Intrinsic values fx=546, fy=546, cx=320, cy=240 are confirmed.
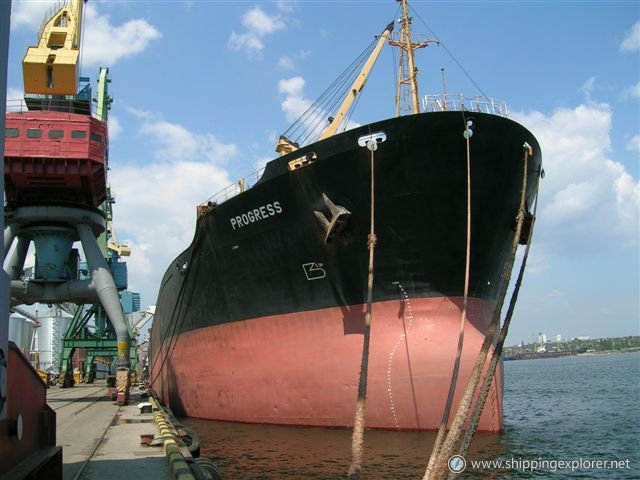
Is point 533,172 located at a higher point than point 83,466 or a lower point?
higher

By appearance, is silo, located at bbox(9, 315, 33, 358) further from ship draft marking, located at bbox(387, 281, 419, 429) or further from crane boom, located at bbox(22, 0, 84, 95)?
ship draft marking, located at bbox(387, 281, 419, 429)

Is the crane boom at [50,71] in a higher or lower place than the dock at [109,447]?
higher

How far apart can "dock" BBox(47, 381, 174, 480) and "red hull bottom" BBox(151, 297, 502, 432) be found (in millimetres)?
2448

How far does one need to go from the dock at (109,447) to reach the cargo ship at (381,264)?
2.79 metres

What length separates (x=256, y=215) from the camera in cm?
1267

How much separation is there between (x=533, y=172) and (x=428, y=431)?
6145 mm

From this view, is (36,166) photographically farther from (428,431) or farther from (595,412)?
(595,412)

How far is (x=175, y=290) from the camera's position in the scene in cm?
1828

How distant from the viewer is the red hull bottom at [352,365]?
34.2ft

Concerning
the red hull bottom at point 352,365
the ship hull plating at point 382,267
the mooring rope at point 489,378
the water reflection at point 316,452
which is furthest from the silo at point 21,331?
the mooring rope at point 489,378

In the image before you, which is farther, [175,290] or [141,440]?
[175,290]

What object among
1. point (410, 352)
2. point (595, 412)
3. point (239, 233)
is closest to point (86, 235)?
point (239, 233)

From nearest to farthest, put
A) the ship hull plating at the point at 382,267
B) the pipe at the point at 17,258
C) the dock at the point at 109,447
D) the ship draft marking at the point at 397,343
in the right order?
the dock at the point at 109,447, the ship draft marking at the point at 397,343, the ship hull plating at the point at 382,267, the pipe at the point at 17,258

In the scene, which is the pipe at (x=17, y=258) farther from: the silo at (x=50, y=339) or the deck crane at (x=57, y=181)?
the silo at (x=50, y=339)
